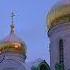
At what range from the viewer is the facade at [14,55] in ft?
67.6

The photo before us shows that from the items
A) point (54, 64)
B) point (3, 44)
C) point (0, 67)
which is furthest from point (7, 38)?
point (54, 64)

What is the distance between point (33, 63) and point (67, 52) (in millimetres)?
2322

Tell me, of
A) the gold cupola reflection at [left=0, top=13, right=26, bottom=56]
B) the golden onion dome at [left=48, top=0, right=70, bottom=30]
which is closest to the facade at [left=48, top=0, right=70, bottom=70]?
the golden onion dome at [left=48, top=0, right=70, bottom=30]

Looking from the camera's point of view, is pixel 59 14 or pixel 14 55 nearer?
pixel 59 14

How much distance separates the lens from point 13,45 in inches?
923

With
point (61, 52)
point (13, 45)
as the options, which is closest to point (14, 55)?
point (13, 45)

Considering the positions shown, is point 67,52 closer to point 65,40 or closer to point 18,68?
point 65,40

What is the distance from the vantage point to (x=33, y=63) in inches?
845

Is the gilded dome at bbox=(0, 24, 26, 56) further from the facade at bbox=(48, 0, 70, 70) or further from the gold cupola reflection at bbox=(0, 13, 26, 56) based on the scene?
the facade at bbox=(48, 0, 70, 70)

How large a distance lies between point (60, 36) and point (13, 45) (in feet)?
13.1

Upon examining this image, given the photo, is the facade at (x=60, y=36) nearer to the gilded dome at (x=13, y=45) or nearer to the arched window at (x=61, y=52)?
the arched window at (x=61, y=52)

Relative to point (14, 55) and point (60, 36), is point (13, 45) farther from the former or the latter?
point (60, 36)

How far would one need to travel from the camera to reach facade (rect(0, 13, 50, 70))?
67.6 feet

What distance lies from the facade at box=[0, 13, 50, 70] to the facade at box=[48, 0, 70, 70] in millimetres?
687
